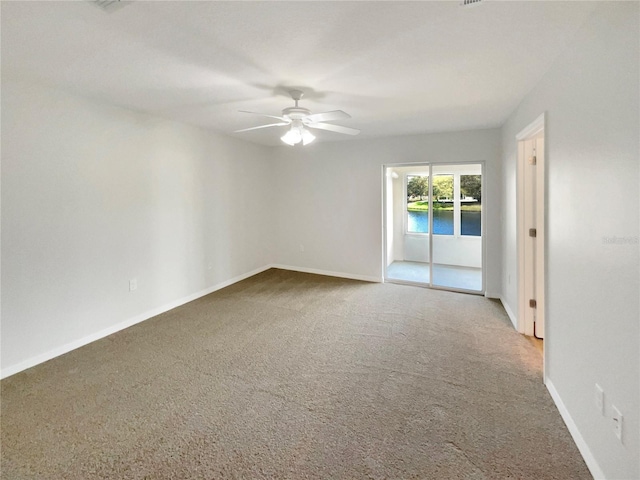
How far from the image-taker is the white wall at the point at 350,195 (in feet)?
14.3

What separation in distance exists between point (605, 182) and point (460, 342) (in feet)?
6.56

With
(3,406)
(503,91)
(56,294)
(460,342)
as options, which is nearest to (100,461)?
(3,406)

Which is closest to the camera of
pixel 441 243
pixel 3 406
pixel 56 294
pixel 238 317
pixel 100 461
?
pixel 100 461

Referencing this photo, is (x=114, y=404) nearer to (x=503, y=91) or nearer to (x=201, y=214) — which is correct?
(x=201, y=214)

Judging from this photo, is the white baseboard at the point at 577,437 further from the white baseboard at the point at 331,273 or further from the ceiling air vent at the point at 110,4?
the ceiling air vent at the point at 110,4

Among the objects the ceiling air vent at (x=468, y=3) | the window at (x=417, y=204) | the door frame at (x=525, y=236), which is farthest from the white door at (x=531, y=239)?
the window at (x=417, y=204)

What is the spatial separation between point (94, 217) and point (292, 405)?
2.72m

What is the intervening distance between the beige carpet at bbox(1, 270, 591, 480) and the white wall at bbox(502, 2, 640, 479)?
13.2 inches

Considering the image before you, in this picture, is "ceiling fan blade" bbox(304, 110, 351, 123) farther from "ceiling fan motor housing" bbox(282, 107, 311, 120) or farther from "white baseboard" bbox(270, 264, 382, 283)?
"white baseboard" bbox(270, 264, 382, 283)

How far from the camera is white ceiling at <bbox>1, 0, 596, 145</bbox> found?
1627 mm

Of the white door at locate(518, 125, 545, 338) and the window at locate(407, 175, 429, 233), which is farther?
the window at locate(407, 175, 429, 233)

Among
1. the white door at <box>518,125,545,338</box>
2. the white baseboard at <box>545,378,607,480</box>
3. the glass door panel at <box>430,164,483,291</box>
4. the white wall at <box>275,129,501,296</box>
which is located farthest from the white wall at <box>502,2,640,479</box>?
the glass door panel at <box>430,164,483,291</box>

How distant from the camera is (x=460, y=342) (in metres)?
2.99

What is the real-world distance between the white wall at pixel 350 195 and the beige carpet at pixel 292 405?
1.82 metres
